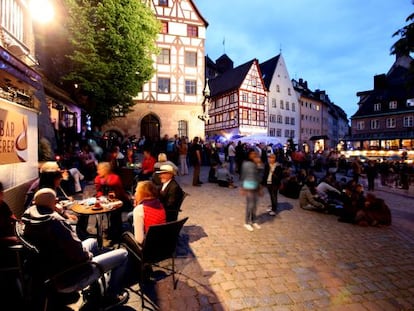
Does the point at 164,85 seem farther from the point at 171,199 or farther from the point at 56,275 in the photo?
the point at 56,275

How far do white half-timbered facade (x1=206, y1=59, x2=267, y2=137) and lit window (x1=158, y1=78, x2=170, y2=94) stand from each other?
1085 centimetres

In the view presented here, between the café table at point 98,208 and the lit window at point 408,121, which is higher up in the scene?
the lit window at point 408,121

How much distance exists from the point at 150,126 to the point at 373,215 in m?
23.0

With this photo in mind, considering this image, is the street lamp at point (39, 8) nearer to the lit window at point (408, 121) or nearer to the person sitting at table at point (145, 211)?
the person sitting at table at point (145, 211)

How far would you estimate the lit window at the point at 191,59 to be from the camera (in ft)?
93.6

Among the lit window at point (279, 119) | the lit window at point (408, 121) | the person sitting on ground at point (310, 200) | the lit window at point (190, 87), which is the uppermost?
the lit window at point (190, 87)

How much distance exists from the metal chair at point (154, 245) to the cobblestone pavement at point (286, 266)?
0.53 meters

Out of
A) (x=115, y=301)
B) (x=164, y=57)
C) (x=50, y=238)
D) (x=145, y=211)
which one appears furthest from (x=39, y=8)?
(x=164, y=57)

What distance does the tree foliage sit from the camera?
1549cm

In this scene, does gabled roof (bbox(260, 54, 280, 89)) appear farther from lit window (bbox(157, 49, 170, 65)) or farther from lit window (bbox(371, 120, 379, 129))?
lit window (bbox(157, 49, 170, 65))

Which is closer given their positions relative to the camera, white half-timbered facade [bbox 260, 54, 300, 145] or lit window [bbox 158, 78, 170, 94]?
lit window [bbox 158, 78, 170, 94]

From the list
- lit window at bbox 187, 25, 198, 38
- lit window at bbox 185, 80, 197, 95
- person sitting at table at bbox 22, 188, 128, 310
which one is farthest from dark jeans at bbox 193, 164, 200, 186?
lit window at bbox 187, 25, 198, 38

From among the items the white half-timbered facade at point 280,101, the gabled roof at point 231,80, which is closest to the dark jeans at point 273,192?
the gabled roof at point 231,80

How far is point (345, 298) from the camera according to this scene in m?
3.93
